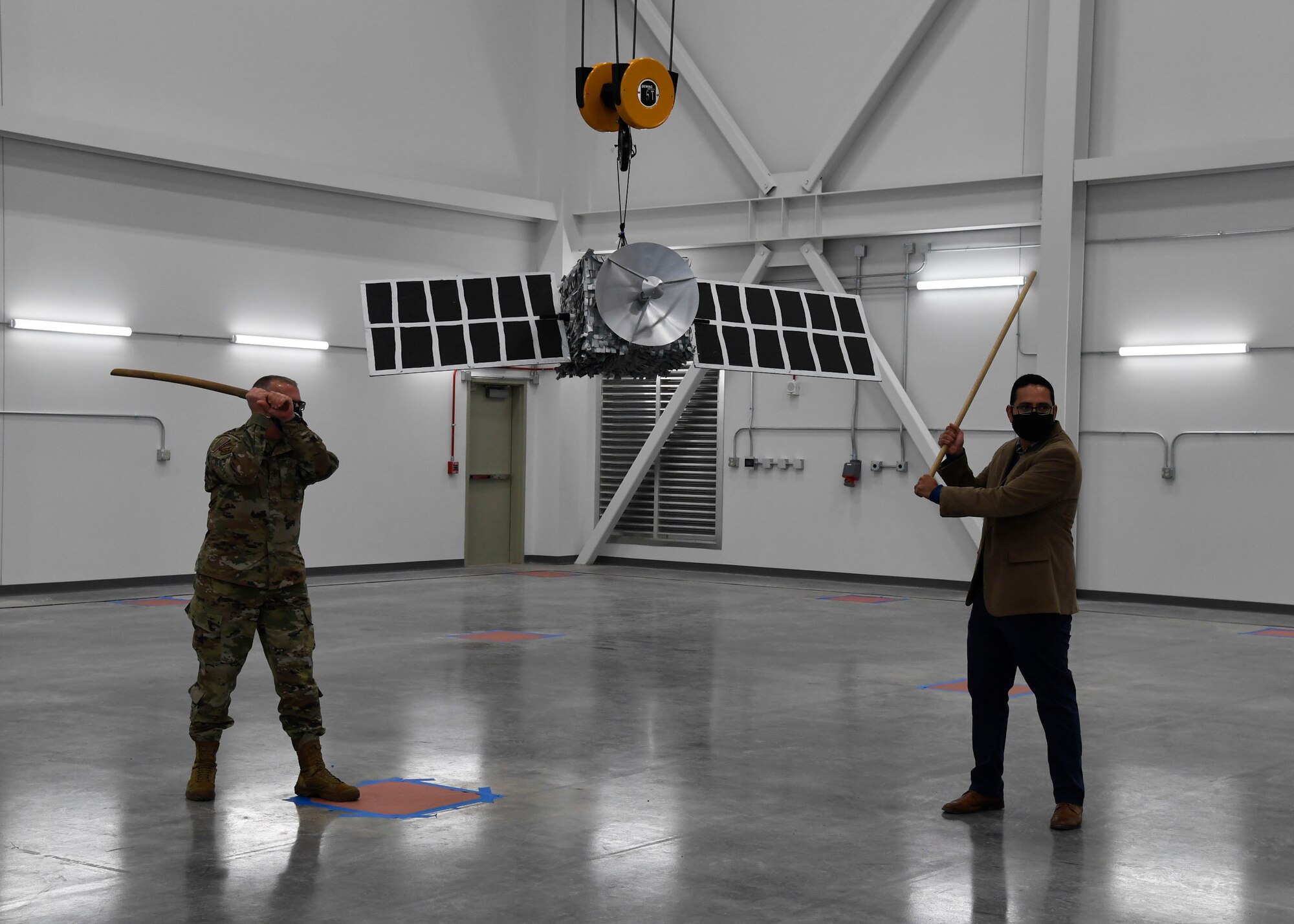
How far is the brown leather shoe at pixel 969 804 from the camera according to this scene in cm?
641

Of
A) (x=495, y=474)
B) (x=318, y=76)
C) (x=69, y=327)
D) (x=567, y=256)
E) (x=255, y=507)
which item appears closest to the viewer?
(x=255, y=507)

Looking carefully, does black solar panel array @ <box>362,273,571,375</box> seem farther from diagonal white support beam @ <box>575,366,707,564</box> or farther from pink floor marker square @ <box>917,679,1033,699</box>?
diagonal white support beam @ <box>575,366,707,564</box>

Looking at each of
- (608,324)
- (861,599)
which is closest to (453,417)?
(861,599)

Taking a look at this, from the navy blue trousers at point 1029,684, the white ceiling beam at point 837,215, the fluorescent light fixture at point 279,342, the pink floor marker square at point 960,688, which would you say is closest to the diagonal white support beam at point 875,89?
the white ceiling beam at point 837,215

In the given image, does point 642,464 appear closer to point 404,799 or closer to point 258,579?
point 404,799

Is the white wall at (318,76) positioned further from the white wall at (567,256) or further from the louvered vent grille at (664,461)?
the louvered vent grille at (664,461)

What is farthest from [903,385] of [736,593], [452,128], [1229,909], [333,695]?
[1229,909]

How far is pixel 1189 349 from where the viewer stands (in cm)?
1600

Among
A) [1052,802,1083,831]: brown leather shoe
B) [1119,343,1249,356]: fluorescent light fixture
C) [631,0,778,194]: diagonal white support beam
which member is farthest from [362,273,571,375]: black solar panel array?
[1052,802,1083,831]: brown leather shoe

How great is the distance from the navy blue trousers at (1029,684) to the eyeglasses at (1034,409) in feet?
2.72

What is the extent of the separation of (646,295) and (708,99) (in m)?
7.35

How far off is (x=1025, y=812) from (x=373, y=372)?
868 cm

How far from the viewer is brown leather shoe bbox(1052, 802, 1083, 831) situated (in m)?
6.13

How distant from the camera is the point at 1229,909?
507 centimetres
